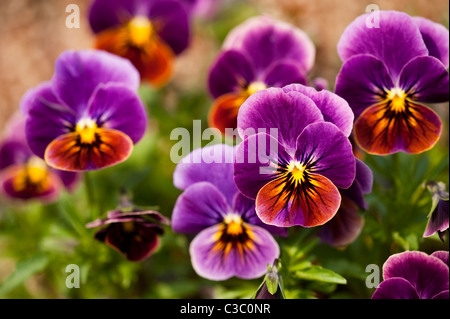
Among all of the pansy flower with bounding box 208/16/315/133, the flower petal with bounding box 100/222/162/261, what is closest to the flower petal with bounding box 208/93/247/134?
the pansy flower with bounding box 208/16/315/133

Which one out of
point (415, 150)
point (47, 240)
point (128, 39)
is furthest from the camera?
point (128, 39)

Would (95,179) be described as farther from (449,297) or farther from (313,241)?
(449,297)

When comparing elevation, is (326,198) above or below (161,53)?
below

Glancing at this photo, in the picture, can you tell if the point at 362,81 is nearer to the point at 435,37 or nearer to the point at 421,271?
the point at 435,37

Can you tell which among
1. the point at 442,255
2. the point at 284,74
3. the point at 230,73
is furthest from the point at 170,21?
the point at 442,255

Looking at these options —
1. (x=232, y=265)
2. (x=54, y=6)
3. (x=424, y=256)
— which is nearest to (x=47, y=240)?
(x=232, y=265)

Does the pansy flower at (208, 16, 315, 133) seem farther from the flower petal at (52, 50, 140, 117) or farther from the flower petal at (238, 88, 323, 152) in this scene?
the flower petal at (238, 88, 323, 152)
